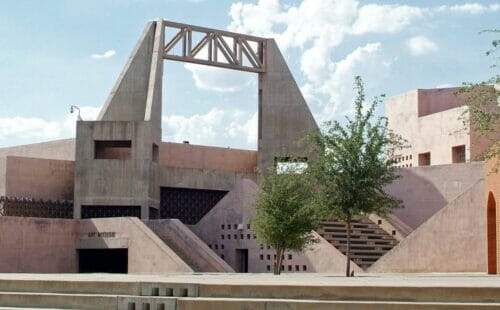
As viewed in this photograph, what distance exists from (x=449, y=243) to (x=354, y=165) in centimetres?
655

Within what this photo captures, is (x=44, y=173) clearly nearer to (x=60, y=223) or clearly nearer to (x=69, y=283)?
(x=60, y=223)

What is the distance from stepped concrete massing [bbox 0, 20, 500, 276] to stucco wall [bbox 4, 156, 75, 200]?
0.16 feet

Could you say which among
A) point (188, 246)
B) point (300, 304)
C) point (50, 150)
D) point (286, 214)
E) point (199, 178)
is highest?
point (50, 150)

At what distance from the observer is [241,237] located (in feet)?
116

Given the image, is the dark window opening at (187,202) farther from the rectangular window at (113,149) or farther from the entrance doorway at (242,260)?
the entrance doorway at (242,260)

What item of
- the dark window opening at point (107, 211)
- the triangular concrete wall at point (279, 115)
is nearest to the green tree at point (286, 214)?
the dark window opening at point (107, 211)

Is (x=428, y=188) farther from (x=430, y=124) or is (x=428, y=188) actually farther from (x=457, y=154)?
(x=430, y=124)

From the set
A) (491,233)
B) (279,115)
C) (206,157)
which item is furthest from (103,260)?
(491,233)

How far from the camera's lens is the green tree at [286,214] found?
92.5ft

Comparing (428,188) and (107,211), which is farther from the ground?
(428,188)

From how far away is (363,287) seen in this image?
44.0ft

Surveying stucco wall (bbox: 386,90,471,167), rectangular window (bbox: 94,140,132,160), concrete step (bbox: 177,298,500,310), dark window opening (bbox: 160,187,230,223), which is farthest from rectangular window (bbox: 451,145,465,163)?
concrete step (bbox: 177,298,500,310)

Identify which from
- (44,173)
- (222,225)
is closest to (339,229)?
(222,225)

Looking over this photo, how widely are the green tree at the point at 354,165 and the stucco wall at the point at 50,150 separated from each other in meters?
21.6
